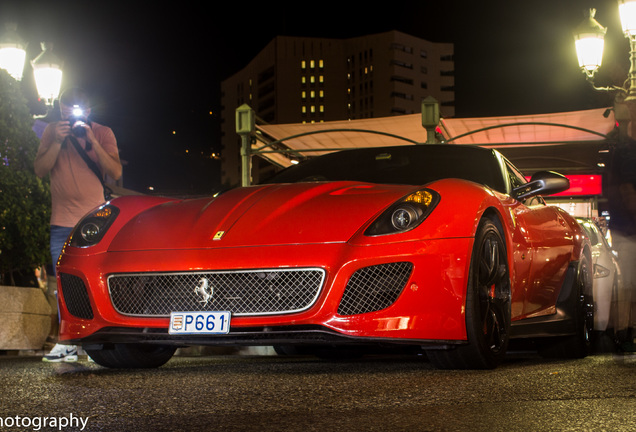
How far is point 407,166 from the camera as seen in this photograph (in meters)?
5.56

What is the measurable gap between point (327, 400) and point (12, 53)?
11028mm

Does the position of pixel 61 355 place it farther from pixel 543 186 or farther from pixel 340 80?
pixel 340 80

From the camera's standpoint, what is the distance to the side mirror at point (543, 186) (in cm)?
520

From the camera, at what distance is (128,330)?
418cm

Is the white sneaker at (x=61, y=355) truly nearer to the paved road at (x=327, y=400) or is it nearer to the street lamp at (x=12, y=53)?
the paved road at (x=327, y=400)

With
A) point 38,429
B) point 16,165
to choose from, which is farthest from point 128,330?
point 16,165

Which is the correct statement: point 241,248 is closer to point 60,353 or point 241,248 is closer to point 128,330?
point 128,330

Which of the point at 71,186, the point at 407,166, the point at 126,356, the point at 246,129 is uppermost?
the point at 246,129

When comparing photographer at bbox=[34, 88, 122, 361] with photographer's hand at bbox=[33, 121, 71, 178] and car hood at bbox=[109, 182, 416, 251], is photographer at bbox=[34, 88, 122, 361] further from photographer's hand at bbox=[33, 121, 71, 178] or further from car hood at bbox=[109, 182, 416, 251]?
car hood at bbox=[109, 182, 416, 251]

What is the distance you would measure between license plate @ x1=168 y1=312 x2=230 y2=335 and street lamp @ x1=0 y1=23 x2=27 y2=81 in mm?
9518

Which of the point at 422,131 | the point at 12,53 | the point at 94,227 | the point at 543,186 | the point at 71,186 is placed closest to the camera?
the point at 94,227

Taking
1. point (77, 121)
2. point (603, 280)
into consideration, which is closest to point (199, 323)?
point (77, 121)

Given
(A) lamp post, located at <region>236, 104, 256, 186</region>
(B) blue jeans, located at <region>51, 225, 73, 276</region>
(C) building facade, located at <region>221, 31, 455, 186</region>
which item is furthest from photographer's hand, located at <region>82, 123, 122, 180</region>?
(C) building facade, located at <region>221, 31, 455, 186</region>

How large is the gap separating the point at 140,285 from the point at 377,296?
3.92 ft
